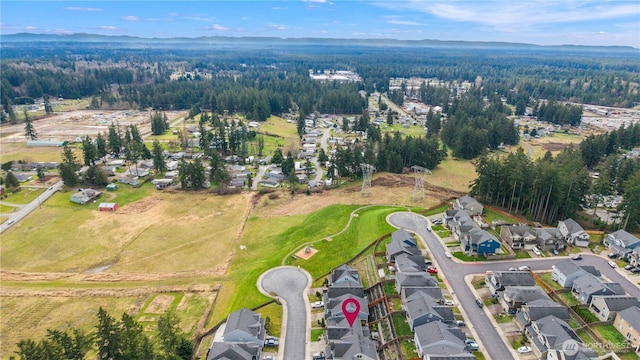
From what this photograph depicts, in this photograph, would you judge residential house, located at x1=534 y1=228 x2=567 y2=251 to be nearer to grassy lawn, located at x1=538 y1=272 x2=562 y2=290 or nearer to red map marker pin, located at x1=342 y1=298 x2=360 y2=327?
grassy lawn, located at x1=538 y1=272 x2=562 y2=290

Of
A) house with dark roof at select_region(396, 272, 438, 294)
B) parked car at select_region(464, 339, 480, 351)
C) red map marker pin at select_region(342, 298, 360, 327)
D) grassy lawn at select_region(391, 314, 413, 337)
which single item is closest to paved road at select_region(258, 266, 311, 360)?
red map marker pin at select_region(342, 298, 360, 327)

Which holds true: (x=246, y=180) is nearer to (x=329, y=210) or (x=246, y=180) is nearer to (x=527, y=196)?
(x=329, y=210)

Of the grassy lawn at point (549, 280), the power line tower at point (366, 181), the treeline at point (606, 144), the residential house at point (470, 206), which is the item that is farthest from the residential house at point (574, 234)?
the treeline at point (606, 144)

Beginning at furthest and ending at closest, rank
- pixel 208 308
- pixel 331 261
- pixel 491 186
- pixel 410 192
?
pixel 410 192, pixel 491 186, pixel 331 261, pixel 208 308

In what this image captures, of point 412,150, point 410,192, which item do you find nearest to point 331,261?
point 410,192

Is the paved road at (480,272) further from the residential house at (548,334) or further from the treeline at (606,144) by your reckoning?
the treeline at (606,144)
